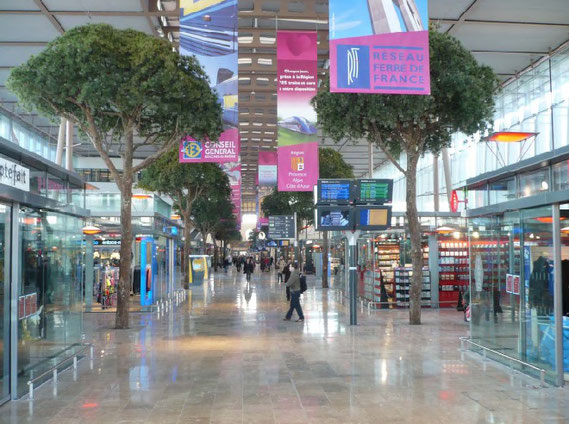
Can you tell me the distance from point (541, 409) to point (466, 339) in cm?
479

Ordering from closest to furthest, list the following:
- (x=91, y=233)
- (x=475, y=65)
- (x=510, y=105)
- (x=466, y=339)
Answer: (x=466, y=339)
(x=475, y=65)
(x=91, y=233)
(x=510, y=105)

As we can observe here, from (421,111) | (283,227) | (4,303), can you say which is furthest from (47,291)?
(283,227)

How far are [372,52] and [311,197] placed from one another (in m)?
23.3

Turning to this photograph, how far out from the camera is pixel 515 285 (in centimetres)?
965

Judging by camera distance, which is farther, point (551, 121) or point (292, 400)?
point (551, 121)

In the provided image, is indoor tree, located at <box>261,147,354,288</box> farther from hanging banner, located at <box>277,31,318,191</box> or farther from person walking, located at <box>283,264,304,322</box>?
person walking, located at <box>283,264,304,322</box>

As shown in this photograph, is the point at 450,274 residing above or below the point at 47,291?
below

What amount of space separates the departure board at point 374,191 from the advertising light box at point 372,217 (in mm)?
370

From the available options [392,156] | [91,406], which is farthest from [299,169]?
[91,406]

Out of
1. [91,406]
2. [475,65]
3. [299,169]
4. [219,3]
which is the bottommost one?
[91,406]

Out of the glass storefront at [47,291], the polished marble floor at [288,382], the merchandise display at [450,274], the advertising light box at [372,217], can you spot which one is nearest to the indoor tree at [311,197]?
the merchandise display at [450,274]

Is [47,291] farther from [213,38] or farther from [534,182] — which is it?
[534,182]

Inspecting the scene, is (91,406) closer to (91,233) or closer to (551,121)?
(91,233)

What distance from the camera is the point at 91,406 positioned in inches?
298
